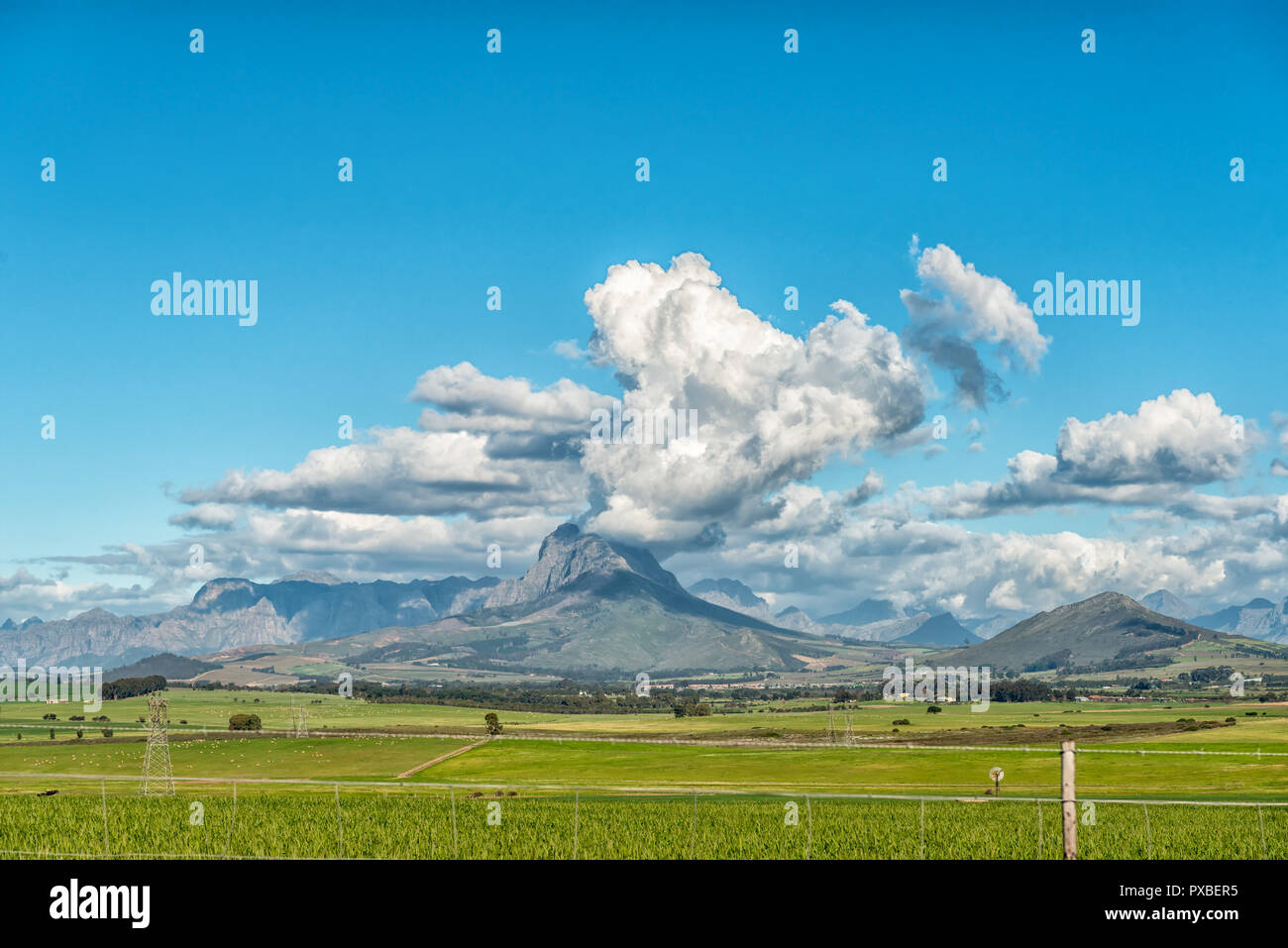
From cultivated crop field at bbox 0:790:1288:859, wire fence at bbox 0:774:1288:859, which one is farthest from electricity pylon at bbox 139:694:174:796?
cultivated crop field at bbox 0:790:1288:859

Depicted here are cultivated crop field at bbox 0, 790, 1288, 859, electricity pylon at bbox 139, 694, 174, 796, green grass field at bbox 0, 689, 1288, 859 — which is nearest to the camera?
cultivated crop field at bbox 0, 790, 1288, 859

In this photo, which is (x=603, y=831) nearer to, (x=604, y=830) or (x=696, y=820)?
(x=604, y=830)

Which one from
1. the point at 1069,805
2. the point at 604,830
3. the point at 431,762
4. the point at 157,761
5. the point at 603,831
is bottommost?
the point at 431,762

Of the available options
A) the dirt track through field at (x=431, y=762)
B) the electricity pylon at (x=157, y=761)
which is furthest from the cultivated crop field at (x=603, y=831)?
the dirt track through field at (x=431, y=762)

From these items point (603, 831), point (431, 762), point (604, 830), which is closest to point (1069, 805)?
point (603, 831)

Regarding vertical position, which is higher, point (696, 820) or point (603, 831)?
point (603, 831)

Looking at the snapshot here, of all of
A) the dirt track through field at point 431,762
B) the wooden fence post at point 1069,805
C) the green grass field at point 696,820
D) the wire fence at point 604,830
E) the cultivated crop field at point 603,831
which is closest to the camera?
the wooden fence post at point 1069,805

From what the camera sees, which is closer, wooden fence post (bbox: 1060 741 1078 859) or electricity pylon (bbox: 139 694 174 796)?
wooden fence post (bbox: 1060 741 1078 859)

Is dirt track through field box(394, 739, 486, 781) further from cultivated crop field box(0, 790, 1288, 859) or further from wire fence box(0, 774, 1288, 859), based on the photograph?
cultivated crop field box(0, 790, 1288, 859)

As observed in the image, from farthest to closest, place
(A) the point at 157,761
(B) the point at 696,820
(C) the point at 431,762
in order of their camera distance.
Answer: (C) the point at 431,762 < (A) the point at 157,761 < (B) the point at 696,820

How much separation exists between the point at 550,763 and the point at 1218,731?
397 ft

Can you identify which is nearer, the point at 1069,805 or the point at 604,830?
the point at 1069,805

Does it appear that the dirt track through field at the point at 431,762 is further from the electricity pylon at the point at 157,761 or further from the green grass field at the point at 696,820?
the green grass field at the point at 696,820
